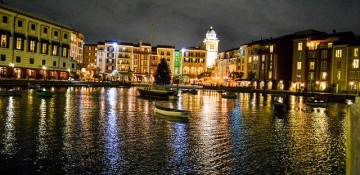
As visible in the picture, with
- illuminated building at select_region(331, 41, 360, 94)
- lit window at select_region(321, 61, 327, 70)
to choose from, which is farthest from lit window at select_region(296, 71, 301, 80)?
illuminated building at select_region(331, 41, 360, 94)

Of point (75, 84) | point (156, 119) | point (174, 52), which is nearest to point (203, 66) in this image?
point (174, 52)

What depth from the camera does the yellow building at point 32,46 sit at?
7175 cm

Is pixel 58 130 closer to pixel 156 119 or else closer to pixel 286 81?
pixel 156 119

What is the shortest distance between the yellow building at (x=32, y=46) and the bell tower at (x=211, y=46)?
91.4m

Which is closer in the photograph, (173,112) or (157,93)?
(173,112)

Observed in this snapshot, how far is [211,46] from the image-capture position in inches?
6860

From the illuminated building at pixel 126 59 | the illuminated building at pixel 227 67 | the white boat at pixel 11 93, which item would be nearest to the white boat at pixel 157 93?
the white boat at pixel 11 93

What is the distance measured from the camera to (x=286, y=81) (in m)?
106

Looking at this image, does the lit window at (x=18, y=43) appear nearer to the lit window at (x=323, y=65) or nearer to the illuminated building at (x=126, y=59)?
the illuminated building at (x=126, y=59)

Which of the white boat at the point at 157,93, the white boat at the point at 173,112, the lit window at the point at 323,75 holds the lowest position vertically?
the white boat at the point at 173,112

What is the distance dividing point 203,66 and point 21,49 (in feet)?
356

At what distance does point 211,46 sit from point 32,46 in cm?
10904

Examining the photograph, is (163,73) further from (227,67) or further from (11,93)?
(11,93)

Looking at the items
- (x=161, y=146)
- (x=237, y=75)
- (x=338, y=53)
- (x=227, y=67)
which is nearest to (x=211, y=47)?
(x=227, y=67)
